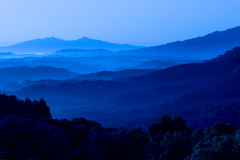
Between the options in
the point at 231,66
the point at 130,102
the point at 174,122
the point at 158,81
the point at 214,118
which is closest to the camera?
the point at 174,122

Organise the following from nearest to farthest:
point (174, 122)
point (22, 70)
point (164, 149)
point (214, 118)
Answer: point (164, 149) < point (174, 122) < point (214, 118) < point (22, 70)

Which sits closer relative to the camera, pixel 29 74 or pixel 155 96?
pixel 155 96

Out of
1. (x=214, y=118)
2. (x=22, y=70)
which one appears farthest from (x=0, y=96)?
(x=22, y=70)

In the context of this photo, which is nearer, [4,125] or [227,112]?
[4,125]

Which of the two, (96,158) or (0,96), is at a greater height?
(0,96)

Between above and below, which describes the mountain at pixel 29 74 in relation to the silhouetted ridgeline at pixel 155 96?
above

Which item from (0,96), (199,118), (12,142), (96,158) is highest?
(0,96)

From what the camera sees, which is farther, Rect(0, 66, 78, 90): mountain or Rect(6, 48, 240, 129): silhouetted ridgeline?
Rect(0, 66, 78, 90): mountain

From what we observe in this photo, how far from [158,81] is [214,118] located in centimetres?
4764

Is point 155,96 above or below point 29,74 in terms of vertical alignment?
below

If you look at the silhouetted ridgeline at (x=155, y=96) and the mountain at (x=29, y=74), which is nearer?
the silhouetted ridgeline at (x=155, y=96)

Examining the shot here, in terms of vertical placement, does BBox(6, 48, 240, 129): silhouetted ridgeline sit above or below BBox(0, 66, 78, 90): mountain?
below

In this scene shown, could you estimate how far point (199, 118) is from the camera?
47562 millimetres

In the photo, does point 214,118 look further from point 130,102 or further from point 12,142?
point 12,142
